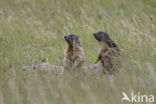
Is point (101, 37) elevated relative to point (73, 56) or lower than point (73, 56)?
elevated

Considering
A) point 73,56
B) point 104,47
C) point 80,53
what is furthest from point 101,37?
point 73,56

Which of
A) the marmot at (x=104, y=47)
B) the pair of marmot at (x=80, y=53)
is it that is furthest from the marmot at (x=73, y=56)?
the marmot at (x=104, y=47)

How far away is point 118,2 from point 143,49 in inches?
409

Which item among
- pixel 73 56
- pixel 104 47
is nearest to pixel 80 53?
pixel 73 56

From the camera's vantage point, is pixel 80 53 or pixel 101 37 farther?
pixel 101 37

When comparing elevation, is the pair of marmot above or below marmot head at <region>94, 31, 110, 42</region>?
below

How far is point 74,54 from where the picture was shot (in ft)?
28.6

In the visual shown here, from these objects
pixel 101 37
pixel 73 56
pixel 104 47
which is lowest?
pixel 73 56

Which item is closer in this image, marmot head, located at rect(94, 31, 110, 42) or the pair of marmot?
the pair of marmot

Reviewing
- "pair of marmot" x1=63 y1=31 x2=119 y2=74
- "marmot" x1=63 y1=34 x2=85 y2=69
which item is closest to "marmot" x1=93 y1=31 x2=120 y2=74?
"pair of marmot" x1=63 y1=31 x2=119 y2=74

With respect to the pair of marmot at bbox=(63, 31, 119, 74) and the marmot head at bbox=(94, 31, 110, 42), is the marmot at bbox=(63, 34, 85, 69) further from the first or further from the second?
the marmot head at bbox=(94, 31, 110, 42)

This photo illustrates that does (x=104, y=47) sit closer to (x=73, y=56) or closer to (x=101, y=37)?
(x=101, y=37)

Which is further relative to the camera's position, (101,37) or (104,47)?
(101,37)

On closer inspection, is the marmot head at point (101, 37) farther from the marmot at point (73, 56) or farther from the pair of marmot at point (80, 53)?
the marmot at point (73, 56)
